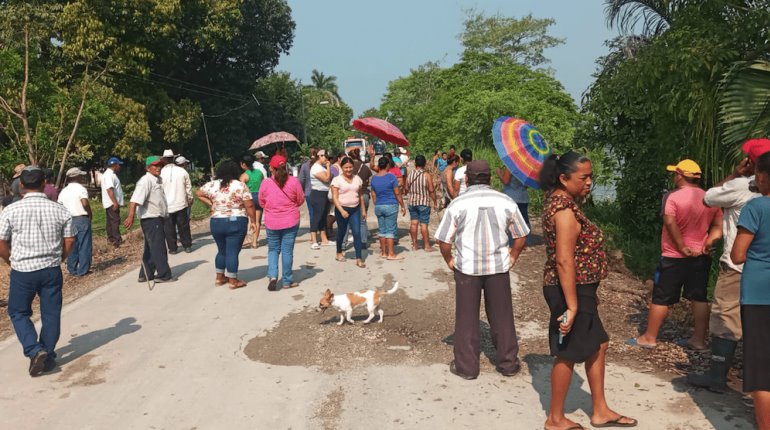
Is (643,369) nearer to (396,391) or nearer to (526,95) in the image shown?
(396,391)

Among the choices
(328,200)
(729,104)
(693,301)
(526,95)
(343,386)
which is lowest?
(343,386)

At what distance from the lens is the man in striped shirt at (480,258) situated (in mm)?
4871

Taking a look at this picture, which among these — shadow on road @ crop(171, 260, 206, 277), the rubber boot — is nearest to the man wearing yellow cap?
the rubber boot

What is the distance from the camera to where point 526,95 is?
19922 millimetres

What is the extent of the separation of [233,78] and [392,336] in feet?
104

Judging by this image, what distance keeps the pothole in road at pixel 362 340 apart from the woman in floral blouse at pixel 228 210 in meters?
1.53

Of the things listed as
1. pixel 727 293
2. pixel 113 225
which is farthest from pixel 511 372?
pixel 113 225

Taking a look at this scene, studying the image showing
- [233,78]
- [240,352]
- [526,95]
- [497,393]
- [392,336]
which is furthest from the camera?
[233,78]

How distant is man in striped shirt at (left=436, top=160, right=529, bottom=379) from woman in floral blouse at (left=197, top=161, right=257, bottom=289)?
372 cm

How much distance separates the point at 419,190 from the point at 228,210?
3.44 metres

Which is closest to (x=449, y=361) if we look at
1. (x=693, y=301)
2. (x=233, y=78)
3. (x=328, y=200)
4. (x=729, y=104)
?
(x=693, y=301)

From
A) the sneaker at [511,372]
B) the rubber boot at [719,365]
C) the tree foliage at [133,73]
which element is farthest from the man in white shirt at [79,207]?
the rubber boot at [719,365]

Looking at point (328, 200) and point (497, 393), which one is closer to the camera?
point (497, 393)

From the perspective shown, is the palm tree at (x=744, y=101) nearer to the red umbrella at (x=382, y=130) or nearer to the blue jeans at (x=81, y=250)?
the red umbrella at (x=382, y=130)
